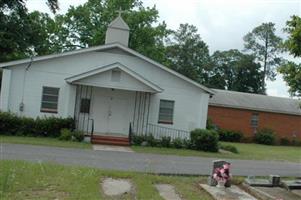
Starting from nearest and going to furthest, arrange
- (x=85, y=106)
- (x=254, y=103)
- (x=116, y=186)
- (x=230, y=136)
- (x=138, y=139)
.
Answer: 1. (x=116, y=186)
2. (x=138, y=139)
3. (x=85, y=106)
4. (x=230, y=136)
5. (x=254, y=103)

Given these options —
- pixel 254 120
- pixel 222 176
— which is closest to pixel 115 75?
pixel 222 176

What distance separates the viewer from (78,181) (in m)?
11.3

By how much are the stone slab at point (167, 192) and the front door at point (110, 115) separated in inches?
574

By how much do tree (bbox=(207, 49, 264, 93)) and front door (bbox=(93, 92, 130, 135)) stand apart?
4894 centimetres

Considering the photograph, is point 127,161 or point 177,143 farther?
point 177,143

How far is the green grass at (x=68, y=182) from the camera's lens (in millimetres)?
9898

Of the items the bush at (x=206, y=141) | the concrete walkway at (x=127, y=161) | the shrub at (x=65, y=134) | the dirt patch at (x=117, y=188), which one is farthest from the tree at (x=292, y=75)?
the shrub at (x=65, y=134)

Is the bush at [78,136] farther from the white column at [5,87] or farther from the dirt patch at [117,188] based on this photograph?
the dirt patch at [117,188]

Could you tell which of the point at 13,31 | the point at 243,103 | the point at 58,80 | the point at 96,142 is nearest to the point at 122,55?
the point at 58,80

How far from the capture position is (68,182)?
11.1m

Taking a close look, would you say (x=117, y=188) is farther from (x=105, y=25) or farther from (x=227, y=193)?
(x=105, y=25)

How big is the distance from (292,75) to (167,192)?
5.00 meters

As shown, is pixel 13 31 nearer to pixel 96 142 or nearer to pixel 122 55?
pixel 122 55

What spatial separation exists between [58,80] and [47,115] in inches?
81.3
